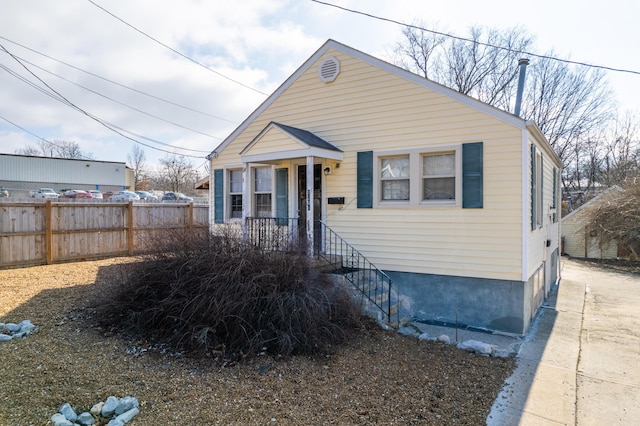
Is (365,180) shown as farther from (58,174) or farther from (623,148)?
(58,174)

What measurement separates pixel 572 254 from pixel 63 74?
22.8 metres

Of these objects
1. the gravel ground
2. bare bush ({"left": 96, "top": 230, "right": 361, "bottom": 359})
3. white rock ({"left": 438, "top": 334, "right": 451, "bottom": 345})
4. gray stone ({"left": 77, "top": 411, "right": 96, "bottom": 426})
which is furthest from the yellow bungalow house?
gray stone ({"left": 77, "top": 411, "right": 96, "bottom": 426})

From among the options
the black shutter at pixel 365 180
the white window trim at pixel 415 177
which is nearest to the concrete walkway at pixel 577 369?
the white window trim at pixel 415 177

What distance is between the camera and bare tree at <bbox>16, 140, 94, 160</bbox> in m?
56.3

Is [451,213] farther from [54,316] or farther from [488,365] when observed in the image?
[54,316]

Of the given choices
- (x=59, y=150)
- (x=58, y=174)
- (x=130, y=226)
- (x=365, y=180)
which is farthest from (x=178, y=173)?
(x=365, y=180)

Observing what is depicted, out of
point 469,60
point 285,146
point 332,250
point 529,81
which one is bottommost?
point 332,250

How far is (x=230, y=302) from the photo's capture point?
4480 millimetres

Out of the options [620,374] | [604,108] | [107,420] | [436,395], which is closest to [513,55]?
[604,108]

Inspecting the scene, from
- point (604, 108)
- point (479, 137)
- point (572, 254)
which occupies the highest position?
point (604, 108)

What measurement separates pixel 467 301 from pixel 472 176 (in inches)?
85.8

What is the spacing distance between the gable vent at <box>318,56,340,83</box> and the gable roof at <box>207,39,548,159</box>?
0.22 metres

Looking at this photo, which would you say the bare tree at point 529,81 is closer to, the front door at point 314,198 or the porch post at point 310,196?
the front door at point 314,198

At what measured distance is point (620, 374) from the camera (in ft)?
15.5
